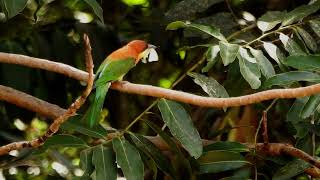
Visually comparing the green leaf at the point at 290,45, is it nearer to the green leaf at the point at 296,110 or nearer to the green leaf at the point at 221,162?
the green leaf at the point at 296,110

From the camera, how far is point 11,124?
5.38 feet

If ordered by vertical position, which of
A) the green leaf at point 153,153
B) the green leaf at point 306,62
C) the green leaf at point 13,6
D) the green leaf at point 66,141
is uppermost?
the green leaf at point 13,6

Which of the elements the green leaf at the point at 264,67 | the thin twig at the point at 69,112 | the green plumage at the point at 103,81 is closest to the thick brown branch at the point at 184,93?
the green plumage at the point at 103,81

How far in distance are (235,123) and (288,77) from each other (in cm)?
51

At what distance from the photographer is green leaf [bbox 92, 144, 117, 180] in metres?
1.12

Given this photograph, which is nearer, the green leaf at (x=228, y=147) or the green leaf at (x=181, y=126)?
the green leaf at (x=181, y=126)

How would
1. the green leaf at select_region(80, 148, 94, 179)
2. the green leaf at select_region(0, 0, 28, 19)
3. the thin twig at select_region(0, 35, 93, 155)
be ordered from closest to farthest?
the thin twig at select_region(0, 35, 93, 155), the green leaf at select_region(0, 0, 28, 19), the green leaf at select_region(80, 148, 94, 179)

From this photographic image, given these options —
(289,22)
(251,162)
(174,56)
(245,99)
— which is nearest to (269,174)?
(251,162)

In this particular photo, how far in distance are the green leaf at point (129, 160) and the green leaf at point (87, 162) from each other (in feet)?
0.18

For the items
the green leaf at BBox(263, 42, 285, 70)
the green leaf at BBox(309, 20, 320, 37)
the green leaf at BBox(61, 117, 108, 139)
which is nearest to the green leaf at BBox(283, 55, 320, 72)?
the green leaf at BBox(263, 42, 285, 70)

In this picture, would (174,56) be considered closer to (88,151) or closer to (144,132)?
(144,132)

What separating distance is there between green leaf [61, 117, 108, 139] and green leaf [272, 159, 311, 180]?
35 cm

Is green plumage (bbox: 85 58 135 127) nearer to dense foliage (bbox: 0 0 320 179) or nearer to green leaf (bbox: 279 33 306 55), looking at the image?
dense foliage (bbox: 0 0 320 179)

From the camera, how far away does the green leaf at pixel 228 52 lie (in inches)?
45.2
